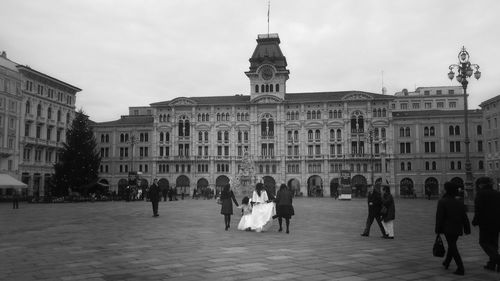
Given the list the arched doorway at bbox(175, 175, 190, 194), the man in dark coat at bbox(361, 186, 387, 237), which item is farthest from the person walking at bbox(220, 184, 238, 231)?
the arched doorway at bbox(175, 175, 190, 194)

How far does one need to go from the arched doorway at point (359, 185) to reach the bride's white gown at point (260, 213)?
58909 mm

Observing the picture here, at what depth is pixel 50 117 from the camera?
65.2 meters

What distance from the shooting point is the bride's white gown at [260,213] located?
17375mm

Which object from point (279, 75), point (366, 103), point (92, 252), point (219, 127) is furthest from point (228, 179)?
point (92, 252)

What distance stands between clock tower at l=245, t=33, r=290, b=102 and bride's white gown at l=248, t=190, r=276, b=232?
62920 mm

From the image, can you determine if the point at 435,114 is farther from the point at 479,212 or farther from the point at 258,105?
the point at 479,212

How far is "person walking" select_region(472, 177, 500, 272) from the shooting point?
9375 millimetres

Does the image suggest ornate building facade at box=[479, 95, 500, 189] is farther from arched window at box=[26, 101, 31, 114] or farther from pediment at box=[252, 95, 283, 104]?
arched window at box=[26, 101, 31, 114]

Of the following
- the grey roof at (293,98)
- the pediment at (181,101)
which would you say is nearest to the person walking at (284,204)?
the grey roof at (293,98)

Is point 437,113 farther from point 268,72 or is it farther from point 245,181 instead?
point 245,181

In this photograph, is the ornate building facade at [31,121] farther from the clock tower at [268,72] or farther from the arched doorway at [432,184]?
the arched doorway at [432,184]

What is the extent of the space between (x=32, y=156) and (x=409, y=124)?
185ft

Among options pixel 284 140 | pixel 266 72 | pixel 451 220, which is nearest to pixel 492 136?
pixel 284 140

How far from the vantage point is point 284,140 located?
80.1m
